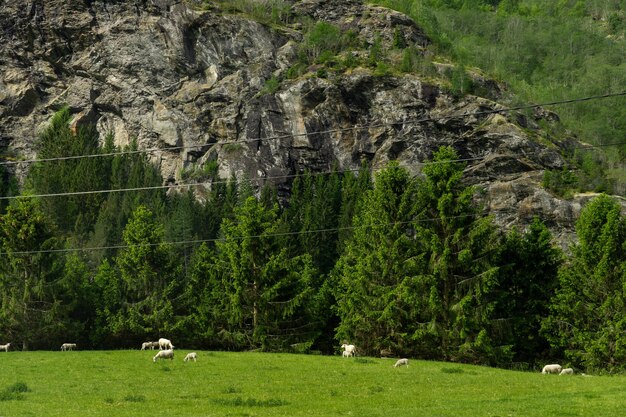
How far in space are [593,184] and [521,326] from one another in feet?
191

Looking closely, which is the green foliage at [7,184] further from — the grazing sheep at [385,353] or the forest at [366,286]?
the grazing sheep at [385,353]

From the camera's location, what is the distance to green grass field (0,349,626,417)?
71.4 ft

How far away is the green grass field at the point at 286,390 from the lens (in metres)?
21.8

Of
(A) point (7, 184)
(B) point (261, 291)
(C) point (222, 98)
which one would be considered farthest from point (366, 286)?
(A) point (7, 184)

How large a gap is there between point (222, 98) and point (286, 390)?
103489 millimetres

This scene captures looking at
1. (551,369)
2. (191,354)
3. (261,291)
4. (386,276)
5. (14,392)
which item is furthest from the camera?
(261,291)

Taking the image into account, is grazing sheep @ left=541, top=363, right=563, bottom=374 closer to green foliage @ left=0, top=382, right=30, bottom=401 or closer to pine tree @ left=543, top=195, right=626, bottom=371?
pine tree @ left=543, top=195, right=626, bottom=371

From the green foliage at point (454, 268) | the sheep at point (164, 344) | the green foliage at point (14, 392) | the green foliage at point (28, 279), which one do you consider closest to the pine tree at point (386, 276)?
the green foliage at point (454, 268)

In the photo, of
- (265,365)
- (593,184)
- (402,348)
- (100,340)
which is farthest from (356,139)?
(265,365)

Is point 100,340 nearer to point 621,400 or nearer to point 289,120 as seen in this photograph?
point 621,400

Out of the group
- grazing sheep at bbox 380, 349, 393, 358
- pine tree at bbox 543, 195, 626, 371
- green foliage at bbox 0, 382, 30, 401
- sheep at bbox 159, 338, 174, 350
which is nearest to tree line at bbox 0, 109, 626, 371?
pine tree at bbox 543, 195, 626, 371

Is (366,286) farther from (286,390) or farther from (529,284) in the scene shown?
(286,390)

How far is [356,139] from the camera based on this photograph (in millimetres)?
116812

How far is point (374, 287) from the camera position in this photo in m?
51.6
